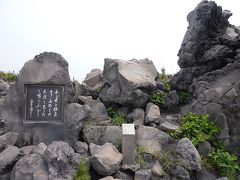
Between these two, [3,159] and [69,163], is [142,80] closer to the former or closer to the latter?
[69,163]

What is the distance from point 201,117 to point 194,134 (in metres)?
0.71

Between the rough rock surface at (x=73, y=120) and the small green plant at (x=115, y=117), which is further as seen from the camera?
the small green plant at (x=115, y=117)

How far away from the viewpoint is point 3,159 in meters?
7.21

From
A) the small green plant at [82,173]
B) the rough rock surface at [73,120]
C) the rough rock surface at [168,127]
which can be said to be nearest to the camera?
the small green plant at [82,173]

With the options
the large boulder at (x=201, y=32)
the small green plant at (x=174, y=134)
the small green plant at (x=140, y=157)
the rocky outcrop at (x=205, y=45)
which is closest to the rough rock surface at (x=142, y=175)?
the small green plant at (x=140, y=157)

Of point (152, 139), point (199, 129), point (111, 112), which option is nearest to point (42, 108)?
point (111, 112)

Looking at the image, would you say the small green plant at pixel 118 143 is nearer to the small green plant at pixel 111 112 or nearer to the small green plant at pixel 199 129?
the small green plant at pixel 111 112

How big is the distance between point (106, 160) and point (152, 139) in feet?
6.73

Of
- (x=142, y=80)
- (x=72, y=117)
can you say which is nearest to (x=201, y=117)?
(x=142, y=80)

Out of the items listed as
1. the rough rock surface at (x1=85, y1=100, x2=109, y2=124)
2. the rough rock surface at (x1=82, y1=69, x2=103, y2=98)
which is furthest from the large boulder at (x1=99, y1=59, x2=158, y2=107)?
the rough rock surface at (x1=82, y1=69, x2=103, y2=98)

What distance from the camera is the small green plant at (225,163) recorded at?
8352 mm

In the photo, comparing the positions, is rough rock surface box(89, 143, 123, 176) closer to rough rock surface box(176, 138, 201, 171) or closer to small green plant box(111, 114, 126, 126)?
rough rock surface box(176, 138, 201, 171)

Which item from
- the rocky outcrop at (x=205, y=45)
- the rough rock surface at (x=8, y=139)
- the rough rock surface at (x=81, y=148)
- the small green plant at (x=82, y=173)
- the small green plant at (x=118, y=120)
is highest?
the rocky outcrop at (x=205, y=45)

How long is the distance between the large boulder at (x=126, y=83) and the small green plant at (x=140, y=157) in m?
2.09
